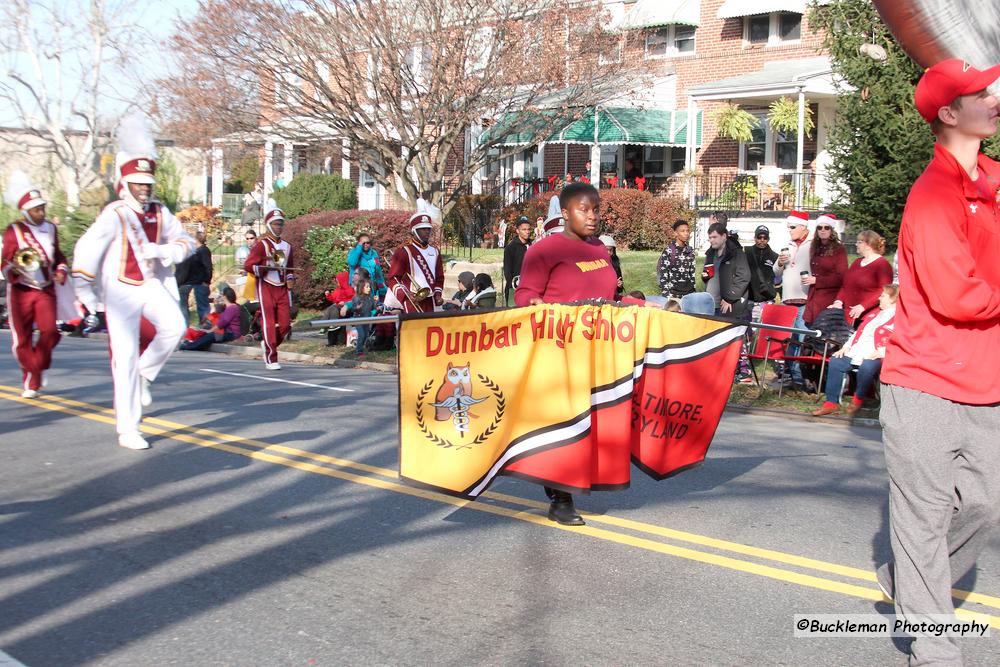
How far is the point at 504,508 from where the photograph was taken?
289 inches

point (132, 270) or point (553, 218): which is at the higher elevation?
point (553, 218)

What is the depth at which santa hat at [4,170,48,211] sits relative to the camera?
1262 centimetres

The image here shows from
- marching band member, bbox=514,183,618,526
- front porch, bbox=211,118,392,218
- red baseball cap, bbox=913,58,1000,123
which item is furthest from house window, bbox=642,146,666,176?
red baseball cap, bbox=913,58,1000,123

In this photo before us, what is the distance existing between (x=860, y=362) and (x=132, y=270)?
7.52 m

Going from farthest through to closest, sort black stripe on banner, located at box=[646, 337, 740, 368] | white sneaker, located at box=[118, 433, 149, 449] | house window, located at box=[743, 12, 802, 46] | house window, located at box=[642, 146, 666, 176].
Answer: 1. house window, located at box=[642, 146, 666, 176]
2. house window, located at box=[743, 12, 802, 46]
3. white sneaker, located at box=[118, 433, 149, 449]
4. black stripe on banner, located at box=[646, 337, 740, 368]

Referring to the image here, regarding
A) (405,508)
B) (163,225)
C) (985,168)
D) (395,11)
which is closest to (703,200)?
(395,11)

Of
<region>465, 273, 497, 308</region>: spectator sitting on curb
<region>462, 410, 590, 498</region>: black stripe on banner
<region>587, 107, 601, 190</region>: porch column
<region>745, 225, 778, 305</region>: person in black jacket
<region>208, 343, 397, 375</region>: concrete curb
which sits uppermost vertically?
<region>587, 107, 601, 190</region>: porch column

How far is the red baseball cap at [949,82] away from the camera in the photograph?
427cm

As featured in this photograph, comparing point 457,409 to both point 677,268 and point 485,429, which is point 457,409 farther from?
point 677,268

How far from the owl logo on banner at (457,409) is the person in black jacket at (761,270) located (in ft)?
31.9

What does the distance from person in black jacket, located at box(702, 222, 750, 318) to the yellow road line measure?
24.9 feet

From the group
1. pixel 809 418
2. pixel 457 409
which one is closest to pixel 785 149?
pixel 809 418

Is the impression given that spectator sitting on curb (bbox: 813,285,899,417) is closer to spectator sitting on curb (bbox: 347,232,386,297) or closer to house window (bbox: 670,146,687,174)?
spectator sitting on curb (bbox: 347,232,386,297)

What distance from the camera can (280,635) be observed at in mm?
5129
